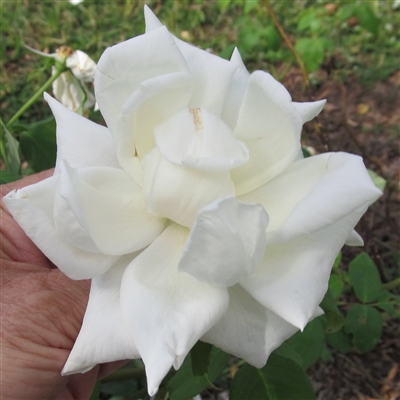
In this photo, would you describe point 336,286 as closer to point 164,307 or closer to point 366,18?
point 164,307

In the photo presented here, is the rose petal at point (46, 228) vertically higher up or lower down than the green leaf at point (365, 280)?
higher up

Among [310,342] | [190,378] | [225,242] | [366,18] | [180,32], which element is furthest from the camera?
[180,32]

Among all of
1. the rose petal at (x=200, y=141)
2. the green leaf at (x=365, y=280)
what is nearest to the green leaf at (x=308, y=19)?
the green leaf at (x=365, y=280)

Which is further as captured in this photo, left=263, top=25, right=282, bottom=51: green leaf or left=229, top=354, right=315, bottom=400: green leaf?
left=263, top=25, right=282, bottom=51: green leaf

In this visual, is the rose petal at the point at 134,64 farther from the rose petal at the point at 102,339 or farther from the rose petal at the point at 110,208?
the rose petal at the point at 102,339

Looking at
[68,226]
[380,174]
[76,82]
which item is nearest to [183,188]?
[68,226]

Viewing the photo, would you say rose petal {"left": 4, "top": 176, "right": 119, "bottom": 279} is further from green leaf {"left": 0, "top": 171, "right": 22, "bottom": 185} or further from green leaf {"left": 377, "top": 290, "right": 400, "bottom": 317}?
green leaf {"left": 377, "top": 290, "right": 400, "bottom": 317}

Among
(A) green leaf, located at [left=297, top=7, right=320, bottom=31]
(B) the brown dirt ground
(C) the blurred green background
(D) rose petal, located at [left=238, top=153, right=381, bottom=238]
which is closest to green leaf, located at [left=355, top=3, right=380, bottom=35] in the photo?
(A) green leaf, located at [left=297, top=7, right=320, bottom=31]
